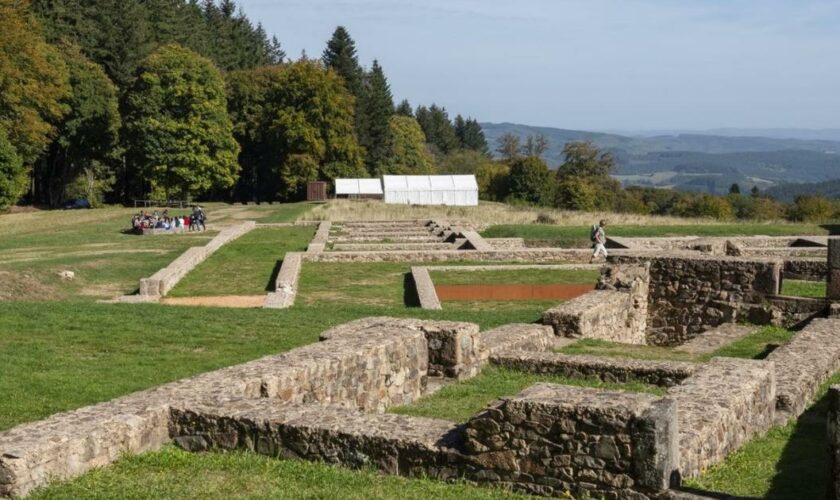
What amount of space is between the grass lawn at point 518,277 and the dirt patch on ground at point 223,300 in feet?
15.7

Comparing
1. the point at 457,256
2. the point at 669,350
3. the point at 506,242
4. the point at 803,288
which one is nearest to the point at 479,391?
the point at 669,350

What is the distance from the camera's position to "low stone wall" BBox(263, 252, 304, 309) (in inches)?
739

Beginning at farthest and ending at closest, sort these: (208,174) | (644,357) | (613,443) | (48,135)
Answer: (208,174)
(48,135)
(644,357)
(613,443)

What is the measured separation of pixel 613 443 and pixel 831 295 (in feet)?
36.6

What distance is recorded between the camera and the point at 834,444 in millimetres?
5273

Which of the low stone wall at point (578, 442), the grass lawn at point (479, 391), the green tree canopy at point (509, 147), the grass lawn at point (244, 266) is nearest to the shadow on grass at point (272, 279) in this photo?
the grass lawn at point (244, 266)

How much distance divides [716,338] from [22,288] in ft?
48.9

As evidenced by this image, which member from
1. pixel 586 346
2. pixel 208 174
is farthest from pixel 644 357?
pixel 208 174

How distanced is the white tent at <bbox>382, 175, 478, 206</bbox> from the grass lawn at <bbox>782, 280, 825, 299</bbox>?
133ft

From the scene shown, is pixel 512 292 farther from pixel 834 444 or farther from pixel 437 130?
pixel 437 130

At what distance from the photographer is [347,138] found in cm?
6900

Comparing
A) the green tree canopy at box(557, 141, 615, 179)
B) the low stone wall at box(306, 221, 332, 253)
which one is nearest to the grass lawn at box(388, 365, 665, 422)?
the low stone wall at box(306, 221, 332, 253)

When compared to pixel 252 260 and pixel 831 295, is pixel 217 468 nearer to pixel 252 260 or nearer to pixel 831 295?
pixel 831 295

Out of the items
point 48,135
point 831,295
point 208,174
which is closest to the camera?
point 831,295
